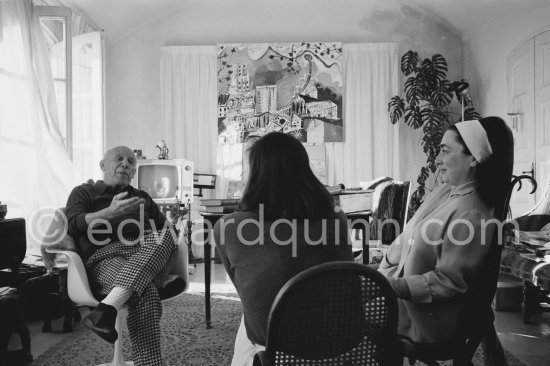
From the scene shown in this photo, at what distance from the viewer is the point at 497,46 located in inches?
223

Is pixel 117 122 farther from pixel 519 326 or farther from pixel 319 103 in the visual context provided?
pixel 519 326

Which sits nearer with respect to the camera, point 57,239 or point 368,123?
point 57,239

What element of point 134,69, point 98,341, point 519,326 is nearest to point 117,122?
point 134,69

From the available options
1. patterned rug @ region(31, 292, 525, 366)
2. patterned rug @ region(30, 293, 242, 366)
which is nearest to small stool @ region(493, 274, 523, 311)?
patterned rug @ region(31, 292, 525, 366)

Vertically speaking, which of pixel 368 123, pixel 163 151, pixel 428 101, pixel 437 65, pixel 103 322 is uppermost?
pixel 437 65

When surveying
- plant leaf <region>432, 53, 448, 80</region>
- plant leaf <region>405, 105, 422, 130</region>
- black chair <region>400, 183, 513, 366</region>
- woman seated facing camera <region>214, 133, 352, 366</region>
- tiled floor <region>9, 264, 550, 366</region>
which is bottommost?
tiled floor <region>9, 264, 550, 366</region>

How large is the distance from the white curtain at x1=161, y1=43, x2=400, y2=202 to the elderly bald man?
3.63 metres

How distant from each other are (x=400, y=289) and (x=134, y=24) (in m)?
5.86

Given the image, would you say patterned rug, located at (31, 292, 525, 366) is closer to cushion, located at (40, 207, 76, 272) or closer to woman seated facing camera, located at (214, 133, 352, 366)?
cushion, located at (40, 207, 76, 272)

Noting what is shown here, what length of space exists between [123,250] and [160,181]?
10.1ft

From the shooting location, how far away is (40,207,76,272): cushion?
2439mm

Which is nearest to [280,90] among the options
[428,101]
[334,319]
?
[428,101]

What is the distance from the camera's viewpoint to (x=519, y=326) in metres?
3.24

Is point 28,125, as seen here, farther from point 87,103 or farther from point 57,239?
point 87,103
